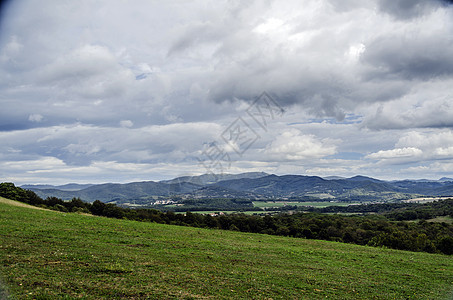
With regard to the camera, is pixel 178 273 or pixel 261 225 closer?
pixel 178 273

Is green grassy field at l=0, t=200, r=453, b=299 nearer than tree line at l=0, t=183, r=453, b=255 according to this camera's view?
Yes

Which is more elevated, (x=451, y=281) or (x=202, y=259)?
(x=202, y=259)

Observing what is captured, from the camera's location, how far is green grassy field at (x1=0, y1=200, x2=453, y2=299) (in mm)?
11914

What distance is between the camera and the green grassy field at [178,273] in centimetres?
1191

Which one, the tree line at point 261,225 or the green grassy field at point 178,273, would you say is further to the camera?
the tree line at point 261,225

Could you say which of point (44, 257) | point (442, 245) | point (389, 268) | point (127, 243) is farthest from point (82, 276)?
point (442, 245)

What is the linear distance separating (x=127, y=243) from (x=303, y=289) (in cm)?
1510

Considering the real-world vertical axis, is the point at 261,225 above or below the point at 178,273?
below

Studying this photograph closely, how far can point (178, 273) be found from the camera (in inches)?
605

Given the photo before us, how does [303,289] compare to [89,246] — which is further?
[89,246]

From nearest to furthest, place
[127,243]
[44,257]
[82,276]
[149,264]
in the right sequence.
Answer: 1. [82,276]
2. [44,257]
3. [149,264]
4. [127,243]

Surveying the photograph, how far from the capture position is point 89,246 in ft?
64.0

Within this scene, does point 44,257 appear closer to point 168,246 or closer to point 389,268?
point 168,246

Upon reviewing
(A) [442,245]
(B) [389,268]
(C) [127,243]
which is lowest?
(A) [442,245]
